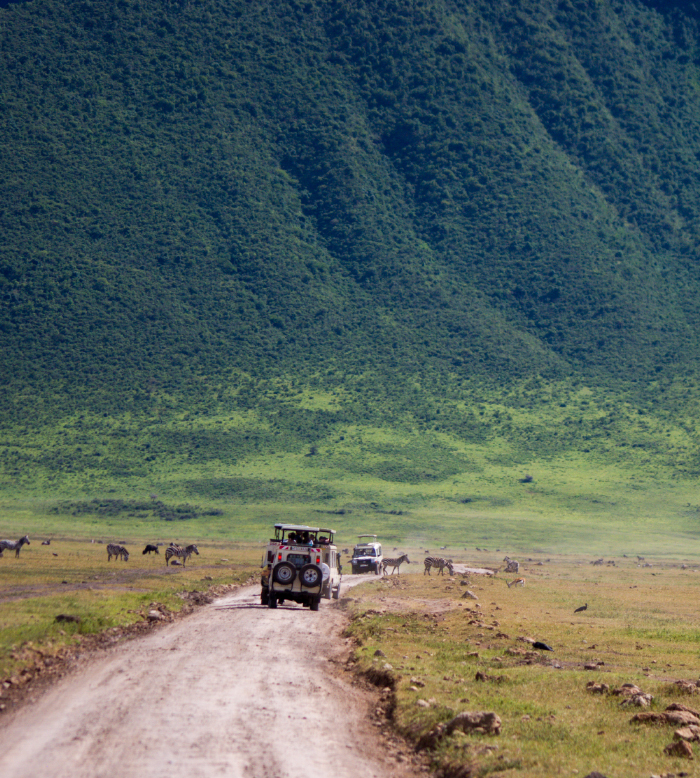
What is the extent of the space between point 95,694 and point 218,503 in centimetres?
9952

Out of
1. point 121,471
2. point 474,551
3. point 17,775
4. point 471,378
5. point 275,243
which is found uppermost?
point 275,243

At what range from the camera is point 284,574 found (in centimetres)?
3206

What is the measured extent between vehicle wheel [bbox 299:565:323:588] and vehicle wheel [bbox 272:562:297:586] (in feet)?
0.85

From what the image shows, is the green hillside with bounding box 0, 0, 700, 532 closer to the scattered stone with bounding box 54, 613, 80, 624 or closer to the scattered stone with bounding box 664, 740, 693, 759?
the scattered stone with bounding box 54, 613, 80, 624

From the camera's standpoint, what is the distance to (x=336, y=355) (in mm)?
161375

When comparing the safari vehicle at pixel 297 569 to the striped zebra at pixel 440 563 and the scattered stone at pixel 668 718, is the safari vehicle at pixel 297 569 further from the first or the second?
the striped zebra at pixel 440 563

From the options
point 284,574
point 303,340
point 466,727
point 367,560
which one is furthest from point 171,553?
point 303,340

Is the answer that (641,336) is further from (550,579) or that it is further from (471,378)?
(550,579)

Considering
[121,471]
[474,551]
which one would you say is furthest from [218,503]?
[474,551]

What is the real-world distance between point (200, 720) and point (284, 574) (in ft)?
55.6

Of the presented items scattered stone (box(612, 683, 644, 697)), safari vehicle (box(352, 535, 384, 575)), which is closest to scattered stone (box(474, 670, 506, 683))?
scattered stone (box(612, 683, 644, 697))

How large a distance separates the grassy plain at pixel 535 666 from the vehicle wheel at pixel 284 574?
2368 mm

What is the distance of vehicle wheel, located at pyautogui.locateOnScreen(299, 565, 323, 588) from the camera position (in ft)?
104

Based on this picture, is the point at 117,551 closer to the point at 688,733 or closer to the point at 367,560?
the point at 367,560
